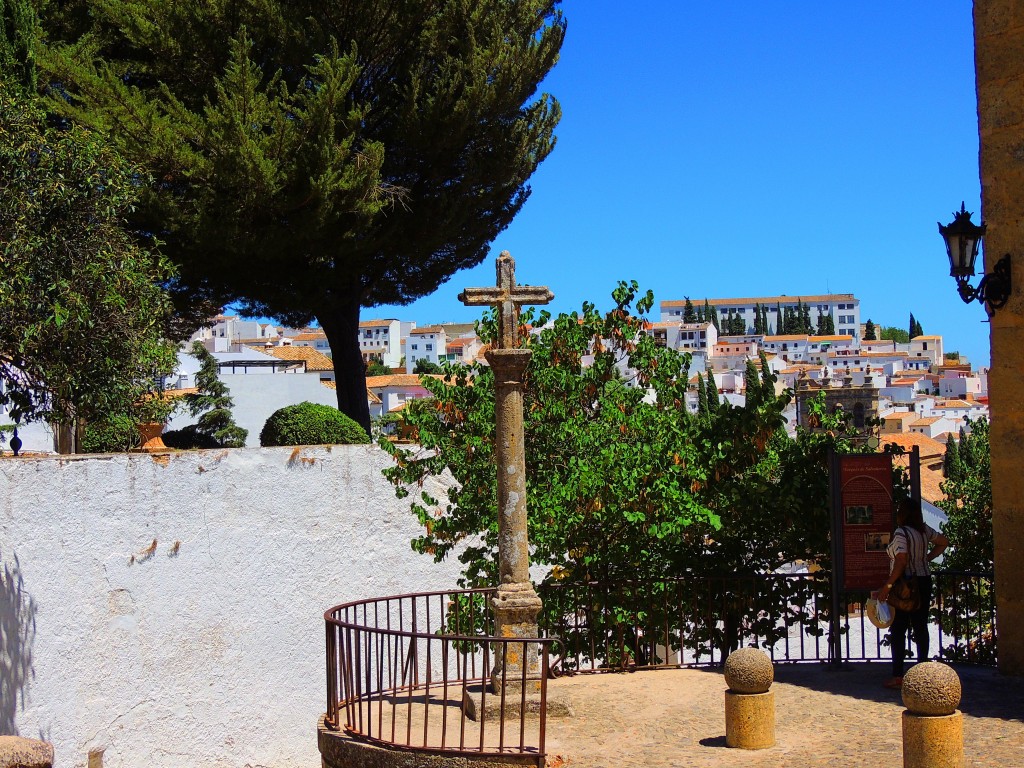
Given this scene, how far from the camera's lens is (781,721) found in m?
7.92

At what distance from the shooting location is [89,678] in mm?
10734

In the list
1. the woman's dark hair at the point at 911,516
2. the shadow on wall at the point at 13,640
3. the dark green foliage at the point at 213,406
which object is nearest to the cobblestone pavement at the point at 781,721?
the woman's dark hair at the point at 911,516

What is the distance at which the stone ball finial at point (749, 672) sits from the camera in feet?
23.4

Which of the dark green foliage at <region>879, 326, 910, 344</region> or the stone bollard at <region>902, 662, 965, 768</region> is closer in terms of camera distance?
the stone bollard at <region>902, 662, 965, 768</region>

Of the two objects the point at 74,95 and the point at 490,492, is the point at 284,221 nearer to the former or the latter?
the point at 74,95

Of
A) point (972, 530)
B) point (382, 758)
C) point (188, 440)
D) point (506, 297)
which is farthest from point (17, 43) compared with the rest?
point (972, 530)

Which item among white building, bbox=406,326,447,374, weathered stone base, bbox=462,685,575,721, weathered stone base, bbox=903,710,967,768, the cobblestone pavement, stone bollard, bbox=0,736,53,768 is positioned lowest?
stone bollard, bbox=0,736,53,768

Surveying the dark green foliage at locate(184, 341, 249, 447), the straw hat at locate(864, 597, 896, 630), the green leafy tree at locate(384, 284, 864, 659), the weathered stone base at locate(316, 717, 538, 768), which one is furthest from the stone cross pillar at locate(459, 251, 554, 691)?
the dark green foliage at locate(184, 341, 249, 447)

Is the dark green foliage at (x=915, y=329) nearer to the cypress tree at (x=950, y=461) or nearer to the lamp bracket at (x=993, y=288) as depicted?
the cypress tree at (x=950, y=461)

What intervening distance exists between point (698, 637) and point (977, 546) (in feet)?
10.5

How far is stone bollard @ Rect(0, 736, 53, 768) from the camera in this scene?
26.3 ft

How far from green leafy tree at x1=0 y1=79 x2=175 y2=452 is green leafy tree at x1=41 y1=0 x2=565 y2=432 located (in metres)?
2.73

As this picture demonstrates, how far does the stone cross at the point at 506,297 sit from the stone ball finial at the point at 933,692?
139 inches

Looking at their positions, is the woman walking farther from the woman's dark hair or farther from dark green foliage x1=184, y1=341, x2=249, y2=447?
dark green foliage x1=184, y1=341, x2=249, y2=447
